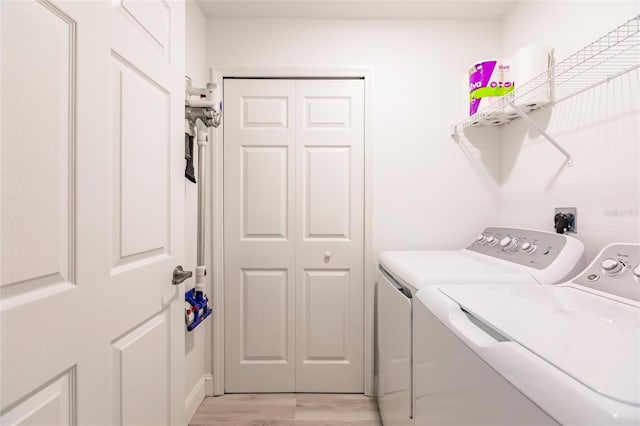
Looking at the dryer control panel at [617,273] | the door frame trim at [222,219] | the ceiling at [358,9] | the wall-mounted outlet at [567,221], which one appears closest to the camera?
the dryer control panel at [617,273]

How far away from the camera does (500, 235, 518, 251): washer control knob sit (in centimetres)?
142

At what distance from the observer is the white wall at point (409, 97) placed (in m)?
1.89

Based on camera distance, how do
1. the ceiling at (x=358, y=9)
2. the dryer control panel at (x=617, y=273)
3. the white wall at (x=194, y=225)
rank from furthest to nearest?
1. the ceiling at (x=358, y=9)
2. the white wall at (x=194, y=225)
3. the dryer control panel at (x=617, y=273)

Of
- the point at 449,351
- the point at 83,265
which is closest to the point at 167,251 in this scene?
the point at 83,265

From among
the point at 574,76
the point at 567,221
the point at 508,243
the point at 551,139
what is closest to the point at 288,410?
the point at 508,243

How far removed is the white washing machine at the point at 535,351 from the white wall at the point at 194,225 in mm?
1191

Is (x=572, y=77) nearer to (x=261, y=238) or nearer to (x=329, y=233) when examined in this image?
(x=329, y=233)

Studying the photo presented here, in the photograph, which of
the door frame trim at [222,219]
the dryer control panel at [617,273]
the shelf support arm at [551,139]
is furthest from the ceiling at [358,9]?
the dryer control panel at [617,273]

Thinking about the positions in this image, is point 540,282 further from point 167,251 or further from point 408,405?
point 167,251

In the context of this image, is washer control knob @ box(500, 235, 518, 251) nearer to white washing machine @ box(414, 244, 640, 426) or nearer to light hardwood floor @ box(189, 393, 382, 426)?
white washing machine @ box(414, 244, 640, 426)

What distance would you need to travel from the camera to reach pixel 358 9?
1.81m

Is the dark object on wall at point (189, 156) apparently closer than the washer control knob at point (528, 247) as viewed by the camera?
No

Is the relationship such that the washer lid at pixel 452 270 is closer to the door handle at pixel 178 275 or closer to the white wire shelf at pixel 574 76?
the white wire shelf at pixel 574 76

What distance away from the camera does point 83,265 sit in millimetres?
648
